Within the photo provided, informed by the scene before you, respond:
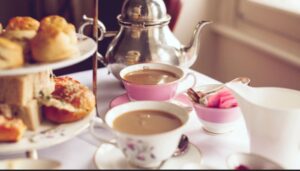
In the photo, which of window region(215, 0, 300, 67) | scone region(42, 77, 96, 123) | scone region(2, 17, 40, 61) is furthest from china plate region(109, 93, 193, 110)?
window region(215, 0, 300, 67)

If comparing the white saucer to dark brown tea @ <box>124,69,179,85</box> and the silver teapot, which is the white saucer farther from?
the silver teapot

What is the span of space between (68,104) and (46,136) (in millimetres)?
78

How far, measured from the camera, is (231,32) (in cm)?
188

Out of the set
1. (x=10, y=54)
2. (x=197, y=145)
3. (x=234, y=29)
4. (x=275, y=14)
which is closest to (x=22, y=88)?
(x=10, y=54)

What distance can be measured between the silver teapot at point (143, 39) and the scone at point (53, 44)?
0.83 feet

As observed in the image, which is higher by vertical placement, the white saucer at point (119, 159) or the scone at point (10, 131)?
the scone at point (10, 131)

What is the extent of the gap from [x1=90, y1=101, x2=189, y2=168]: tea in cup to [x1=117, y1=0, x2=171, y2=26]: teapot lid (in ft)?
1.08

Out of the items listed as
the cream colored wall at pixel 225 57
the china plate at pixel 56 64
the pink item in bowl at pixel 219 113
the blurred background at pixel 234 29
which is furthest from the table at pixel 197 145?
the cream colored wall at pixel 225 57

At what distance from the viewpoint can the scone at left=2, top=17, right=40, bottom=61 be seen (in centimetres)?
73

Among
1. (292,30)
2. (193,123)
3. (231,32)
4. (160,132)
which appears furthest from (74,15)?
(160,132)

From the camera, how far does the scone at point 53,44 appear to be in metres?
0.69

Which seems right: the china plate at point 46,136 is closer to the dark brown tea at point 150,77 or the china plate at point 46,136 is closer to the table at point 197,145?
the table at point 197,145

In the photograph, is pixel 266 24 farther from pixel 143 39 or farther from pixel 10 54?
pixel 10 54

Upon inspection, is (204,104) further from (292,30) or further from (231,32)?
(231,32)
